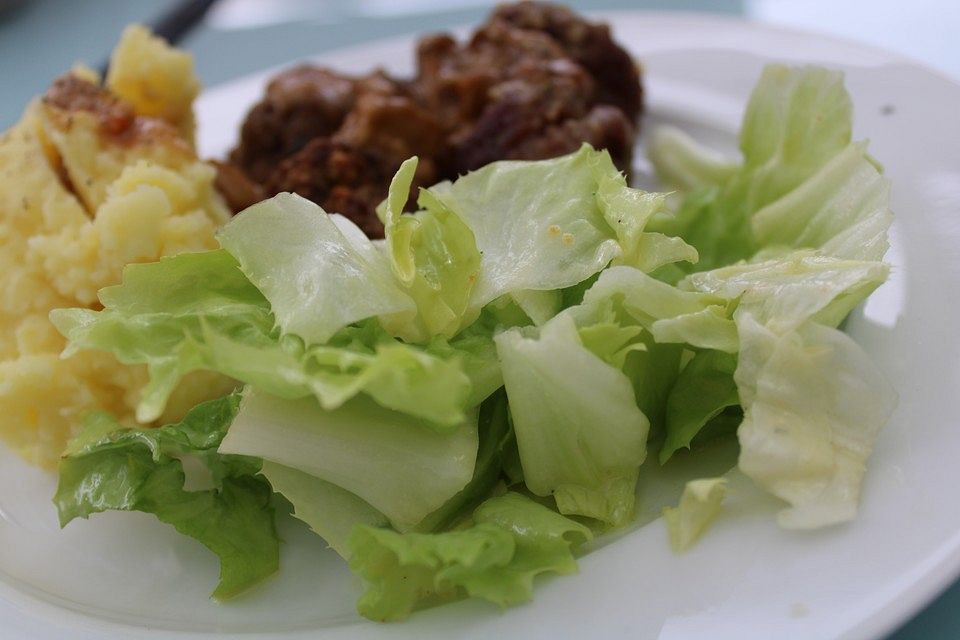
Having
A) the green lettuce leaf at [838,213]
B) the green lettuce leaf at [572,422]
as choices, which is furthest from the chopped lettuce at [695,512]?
the green lettuce leaf at [838,213]

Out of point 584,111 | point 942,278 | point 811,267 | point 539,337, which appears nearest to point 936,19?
point 584,111

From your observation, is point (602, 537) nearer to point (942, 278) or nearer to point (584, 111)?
Result: point (942, 278)

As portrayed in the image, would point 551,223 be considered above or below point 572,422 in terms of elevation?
above

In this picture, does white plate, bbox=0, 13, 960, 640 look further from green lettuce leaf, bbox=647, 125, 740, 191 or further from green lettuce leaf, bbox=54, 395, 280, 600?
green lettuce leaf, bbox=647, 125, 740, 191

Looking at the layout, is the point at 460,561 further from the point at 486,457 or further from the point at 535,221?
the point at 535,221

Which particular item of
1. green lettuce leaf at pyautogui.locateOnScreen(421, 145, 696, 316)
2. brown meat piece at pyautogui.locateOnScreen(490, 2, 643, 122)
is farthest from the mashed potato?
brown meat piece at pyautogui.locateOnScreen(490, 2, 643, 122)

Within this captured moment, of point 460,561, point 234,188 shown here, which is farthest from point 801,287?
point 234,188
